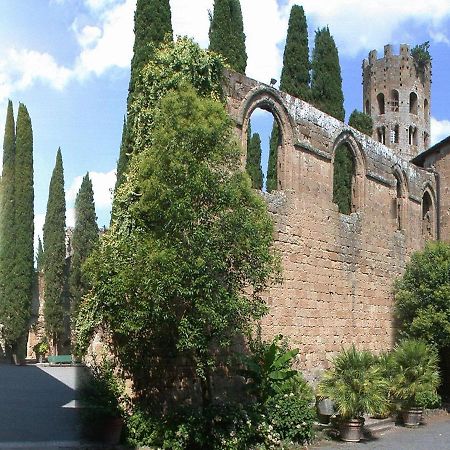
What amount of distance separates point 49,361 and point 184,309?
2221 cm

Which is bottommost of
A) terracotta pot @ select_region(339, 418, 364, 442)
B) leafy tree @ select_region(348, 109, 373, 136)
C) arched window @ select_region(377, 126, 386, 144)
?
terracotta pot @ select_region(339, 418, 364, 442)

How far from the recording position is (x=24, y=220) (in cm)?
2922

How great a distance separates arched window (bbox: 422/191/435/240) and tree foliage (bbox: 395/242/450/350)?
2742 millimetres

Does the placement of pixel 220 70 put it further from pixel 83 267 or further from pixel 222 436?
pixel 222 436

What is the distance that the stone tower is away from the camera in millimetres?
59062

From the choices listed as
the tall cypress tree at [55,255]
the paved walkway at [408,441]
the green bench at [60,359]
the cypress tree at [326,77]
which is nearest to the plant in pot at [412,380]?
the paved walkway at [408,441]

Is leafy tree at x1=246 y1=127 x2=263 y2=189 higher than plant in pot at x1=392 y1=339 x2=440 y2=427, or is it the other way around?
leafy tree at x1=246 y1=127 x2=263 y2=189

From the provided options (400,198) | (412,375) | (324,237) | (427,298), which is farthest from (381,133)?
(412,375)

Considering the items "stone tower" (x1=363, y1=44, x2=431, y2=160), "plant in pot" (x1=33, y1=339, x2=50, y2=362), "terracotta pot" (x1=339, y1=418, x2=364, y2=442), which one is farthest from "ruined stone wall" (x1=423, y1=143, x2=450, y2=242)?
"stone tower" (x1=363, y1=44, x2=431, y2=160)

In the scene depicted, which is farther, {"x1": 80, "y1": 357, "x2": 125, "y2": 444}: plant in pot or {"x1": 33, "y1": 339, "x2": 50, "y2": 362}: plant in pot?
{"x1": 33, "y1": 339, "x2": 50, "y2": 362}: plant in pot

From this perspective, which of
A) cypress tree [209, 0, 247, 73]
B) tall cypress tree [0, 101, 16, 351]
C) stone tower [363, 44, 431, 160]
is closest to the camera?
cypress tree [209, 0, 247, 73]

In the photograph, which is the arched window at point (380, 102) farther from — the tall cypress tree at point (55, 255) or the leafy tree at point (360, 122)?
the tall cypress tree at point (55, 255)

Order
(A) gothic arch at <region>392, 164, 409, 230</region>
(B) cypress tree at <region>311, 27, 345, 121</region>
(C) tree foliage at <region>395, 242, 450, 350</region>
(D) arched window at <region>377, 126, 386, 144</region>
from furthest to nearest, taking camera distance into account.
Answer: (D) arched window at <region>377, 126, 386, 144</region> < (B) cypress tree at <region>311, 27, 345, 121</region> < (A) gothic arch at <region>392, 164, 409, 230</region> < (C) tree foliage at <region>395, 242, 450, 350</region>

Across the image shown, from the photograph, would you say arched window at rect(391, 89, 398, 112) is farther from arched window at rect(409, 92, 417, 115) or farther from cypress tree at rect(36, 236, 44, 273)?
cypress tree at rect(36, 236, 44, 273)
